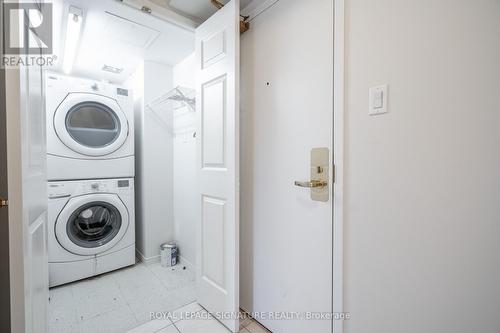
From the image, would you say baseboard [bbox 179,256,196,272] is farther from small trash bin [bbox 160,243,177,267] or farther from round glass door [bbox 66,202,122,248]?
round glass door [bbox 66,202,122,248]

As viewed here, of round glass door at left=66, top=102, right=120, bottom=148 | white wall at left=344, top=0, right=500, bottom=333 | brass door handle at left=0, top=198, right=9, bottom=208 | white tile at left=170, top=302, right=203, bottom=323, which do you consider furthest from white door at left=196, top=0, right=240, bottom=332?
round glass door at left=66, top=102, right=120, bottom=148

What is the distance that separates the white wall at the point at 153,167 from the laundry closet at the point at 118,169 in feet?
0.04

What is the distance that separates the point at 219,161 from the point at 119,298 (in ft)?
4.85

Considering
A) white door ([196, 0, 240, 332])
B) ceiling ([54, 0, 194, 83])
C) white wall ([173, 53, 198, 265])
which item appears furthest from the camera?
white wall ([173, 53, 198, 265])

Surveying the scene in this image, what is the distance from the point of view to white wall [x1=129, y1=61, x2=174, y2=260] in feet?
7.82

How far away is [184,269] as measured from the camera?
2268 mm

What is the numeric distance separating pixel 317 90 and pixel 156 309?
1943 millimetres

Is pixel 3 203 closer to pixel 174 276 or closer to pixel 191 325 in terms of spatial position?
pixel 191 325

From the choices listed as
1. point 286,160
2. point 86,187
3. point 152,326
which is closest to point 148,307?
point 152,326

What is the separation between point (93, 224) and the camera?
2162 mm

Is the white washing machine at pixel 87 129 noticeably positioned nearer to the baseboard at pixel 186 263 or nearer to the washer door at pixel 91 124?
the washer door at pixel 91 124

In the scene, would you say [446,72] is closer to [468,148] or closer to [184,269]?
[468,148]

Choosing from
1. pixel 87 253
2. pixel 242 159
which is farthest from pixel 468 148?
pixel 87 253

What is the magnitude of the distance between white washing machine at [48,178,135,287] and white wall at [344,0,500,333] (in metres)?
2.17
